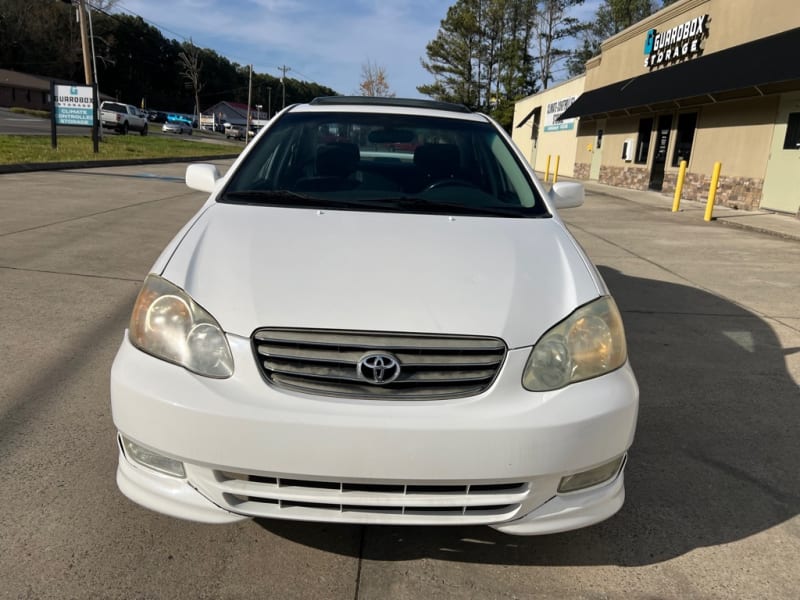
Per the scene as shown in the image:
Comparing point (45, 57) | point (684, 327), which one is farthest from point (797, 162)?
point (45, 57)

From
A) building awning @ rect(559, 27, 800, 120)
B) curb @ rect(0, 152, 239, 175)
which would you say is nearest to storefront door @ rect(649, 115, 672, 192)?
building awning @ rect(559, 27, 800, 120)

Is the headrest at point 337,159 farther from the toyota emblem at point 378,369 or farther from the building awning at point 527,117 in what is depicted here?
the building awning at point 527,117

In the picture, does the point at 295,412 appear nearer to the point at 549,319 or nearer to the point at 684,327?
the point at 549,319

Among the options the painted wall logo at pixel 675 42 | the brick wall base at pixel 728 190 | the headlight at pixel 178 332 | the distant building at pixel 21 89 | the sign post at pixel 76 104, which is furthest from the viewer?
the distant building at pixel 21 89

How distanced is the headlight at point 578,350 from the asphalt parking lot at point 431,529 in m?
0.71

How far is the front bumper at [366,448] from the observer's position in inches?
70.5

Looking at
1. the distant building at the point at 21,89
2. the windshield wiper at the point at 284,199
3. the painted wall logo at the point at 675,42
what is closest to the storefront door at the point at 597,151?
the painted wall logo at the point at 675,42

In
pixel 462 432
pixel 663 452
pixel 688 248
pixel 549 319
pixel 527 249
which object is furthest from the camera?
pixel 688 248

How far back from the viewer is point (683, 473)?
2777 mm

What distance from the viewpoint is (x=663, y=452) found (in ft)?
9.72

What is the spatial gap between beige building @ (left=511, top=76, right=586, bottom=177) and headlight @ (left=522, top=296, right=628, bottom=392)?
25.2 m

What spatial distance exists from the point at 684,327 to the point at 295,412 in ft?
13.5

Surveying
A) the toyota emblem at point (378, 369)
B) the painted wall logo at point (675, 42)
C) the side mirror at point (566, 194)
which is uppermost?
the painted wall logo at point (675, 42)

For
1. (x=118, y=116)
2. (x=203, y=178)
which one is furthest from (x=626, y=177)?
(x=118, y=116)
